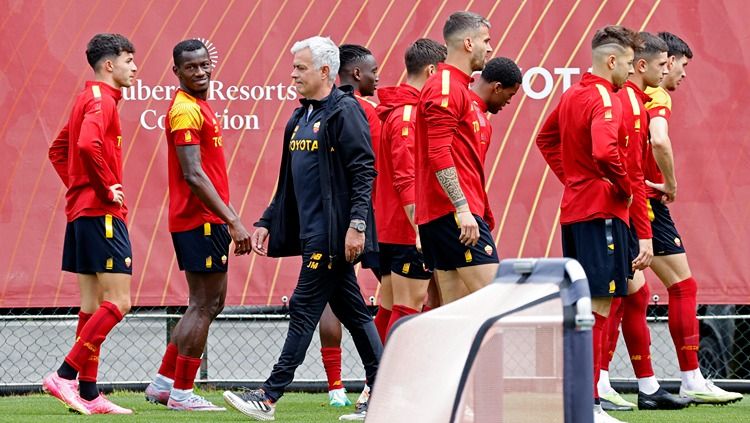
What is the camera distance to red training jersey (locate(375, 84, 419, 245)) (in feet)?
26.0

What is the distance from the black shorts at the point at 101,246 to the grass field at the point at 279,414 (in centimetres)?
87

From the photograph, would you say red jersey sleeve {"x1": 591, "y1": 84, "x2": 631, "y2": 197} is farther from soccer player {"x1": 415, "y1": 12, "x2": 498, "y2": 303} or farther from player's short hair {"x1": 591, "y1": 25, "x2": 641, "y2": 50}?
soccer player {"x1": 415, "y1": 12, "x2": 498, "y2": 303}

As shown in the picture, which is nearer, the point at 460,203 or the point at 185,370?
the point at 460,203

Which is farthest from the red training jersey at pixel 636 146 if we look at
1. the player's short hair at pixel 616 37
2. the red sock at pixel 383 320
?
the red sock at pixel 383 320

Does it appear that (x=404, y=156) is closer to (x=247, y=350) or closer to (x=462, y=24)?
(x=462, y=24)

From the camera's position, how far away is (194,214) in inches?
306

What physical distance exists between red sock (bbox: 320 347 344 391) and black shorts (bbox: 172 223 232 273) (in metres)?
0.86

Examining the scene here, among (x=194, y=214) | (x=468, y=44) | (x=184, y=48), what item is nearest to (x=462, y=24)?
(x=468, y=44)

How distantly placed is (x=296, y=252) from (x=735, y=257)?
386 centimetres

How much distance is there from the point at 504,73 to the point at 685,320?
84.5 inches

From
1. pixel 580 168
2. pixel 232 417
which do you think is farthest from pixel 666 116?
pixel 232 417

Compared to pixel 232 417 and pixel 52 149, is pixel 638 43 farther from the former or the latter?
pixel 52 149

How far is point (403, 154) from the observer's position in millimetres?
7879

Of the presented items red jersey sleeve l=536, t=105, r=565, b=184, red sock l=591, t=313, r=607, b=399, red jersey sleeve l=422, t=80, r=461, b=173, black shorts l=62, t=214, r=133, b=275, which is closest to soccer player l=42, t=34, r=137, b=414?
black shorts l=62, t=214, r=133, b=275
